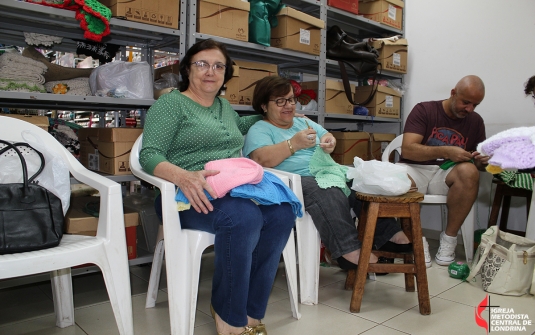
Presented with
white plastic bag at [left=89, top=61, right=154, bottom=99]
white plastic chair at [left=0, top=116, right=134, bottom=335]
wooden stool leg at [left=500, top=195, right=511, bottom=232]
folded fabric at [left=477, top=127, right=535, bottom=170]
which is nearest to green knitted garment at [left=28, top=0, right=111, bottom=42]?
white plastic bag at [left=89, top=61, right=154, bottom=99]

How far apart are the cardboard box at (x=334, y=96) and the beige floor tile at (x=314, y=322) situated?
5.40 feet

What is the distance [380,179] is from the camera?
1989 mm

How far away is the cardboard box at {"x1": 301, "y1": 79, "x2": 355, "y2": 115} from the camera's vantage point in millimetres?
3191

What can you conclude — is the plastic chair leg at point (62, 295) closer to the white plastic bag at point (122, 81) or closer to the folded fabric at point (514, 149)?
the white plastic bag at point (122, 81)

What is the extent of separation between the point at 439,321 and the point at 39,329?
1754 millimetres

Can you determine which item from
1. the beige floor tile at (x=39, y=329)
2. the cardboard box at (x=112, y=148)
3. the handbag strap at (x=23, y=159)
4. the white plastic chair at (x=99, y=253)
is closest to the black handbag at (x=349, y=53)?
the cardboard box at (x=112, y=148)

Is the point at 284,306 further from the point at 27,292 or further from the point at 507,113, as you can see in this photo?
the point at 507,113

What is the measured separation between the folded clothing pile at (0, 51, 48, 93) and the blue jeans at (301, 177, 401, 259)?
1.40 metres

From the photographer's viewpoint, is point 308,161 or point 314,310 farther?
point 308,161

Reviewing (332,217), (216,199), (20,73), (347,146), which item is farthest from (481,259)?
(20,73)

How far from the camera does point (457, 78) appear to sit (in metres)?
3.45

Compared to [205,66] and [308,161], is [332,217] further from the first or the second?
[205,66]

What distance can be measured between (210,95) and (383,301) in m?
1.33

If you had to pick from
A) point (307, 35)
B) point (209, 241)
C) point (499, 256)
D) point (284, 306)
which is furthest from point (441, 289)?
point (307, 35)
